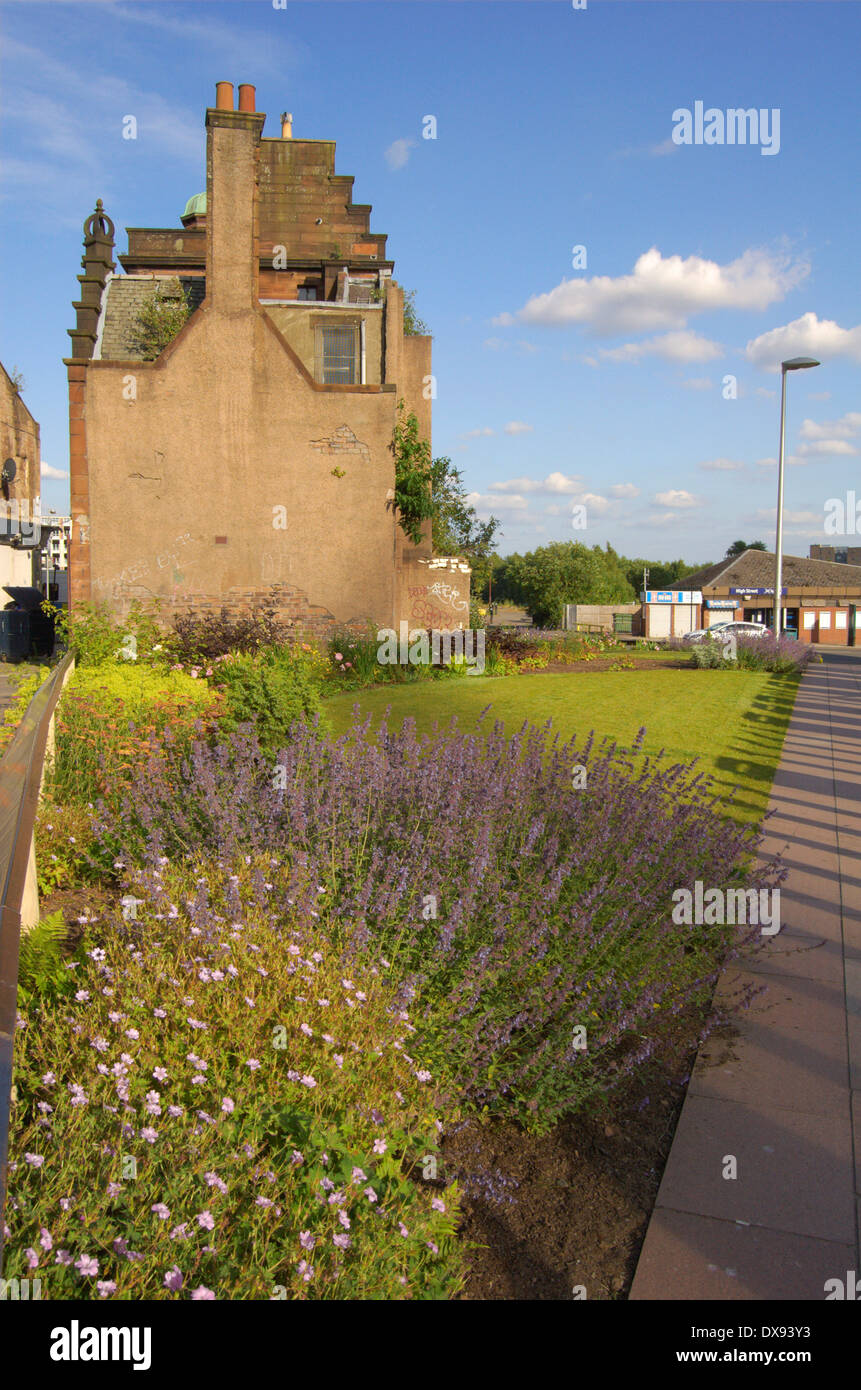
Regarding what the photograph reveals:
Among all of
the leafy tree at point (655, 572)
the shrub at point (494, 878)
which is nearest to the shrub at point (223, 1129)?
the shrub at point (494, 878)

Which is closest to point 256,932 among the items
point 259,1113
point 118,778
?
point 259,1113

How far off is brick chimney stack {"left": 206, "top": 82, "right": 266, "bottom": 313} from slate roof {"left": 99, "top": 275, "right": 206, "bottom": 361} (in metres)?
2.14

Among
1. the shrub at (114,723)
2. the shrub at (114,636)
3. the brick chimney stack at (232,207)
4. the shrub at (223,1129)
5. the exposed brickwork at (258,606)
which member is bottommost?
the shrub at (223,1129)

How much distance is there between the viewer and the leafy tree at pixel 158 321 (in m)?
19.1

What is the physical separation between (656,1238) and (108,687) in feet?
24.9

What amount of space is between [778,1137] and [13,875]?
110 inches

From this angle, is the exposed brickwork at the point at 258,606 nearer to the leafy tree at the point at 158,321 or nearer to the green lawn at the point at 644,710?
the green lawn at the point at 644,710

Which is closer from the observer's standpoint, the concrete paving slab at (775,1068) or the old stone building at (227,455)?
the concrete paving slab at (775,1068)

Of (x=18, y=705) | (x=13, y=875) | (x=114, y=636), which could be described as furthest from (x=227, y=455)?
(x=13, y=875)

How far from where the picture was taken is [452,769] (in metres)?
5.39

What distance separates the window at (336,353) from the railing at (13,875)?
17.2m

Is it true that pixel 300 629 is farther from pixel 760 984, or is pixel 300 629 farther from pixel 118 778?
pixel 760 984

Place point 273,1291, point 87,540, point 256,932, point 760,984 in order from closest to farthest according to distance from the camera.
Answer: point 273,1291
point 256,932
point 760,984
point 87,540

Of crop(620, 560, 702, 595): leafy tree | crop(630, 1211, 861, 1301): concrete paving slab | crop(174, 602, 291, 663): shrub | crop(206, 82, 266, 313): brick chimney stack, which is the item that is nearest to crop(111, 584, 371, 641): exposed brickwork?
crop(174, 602, 291, 663): shrub
